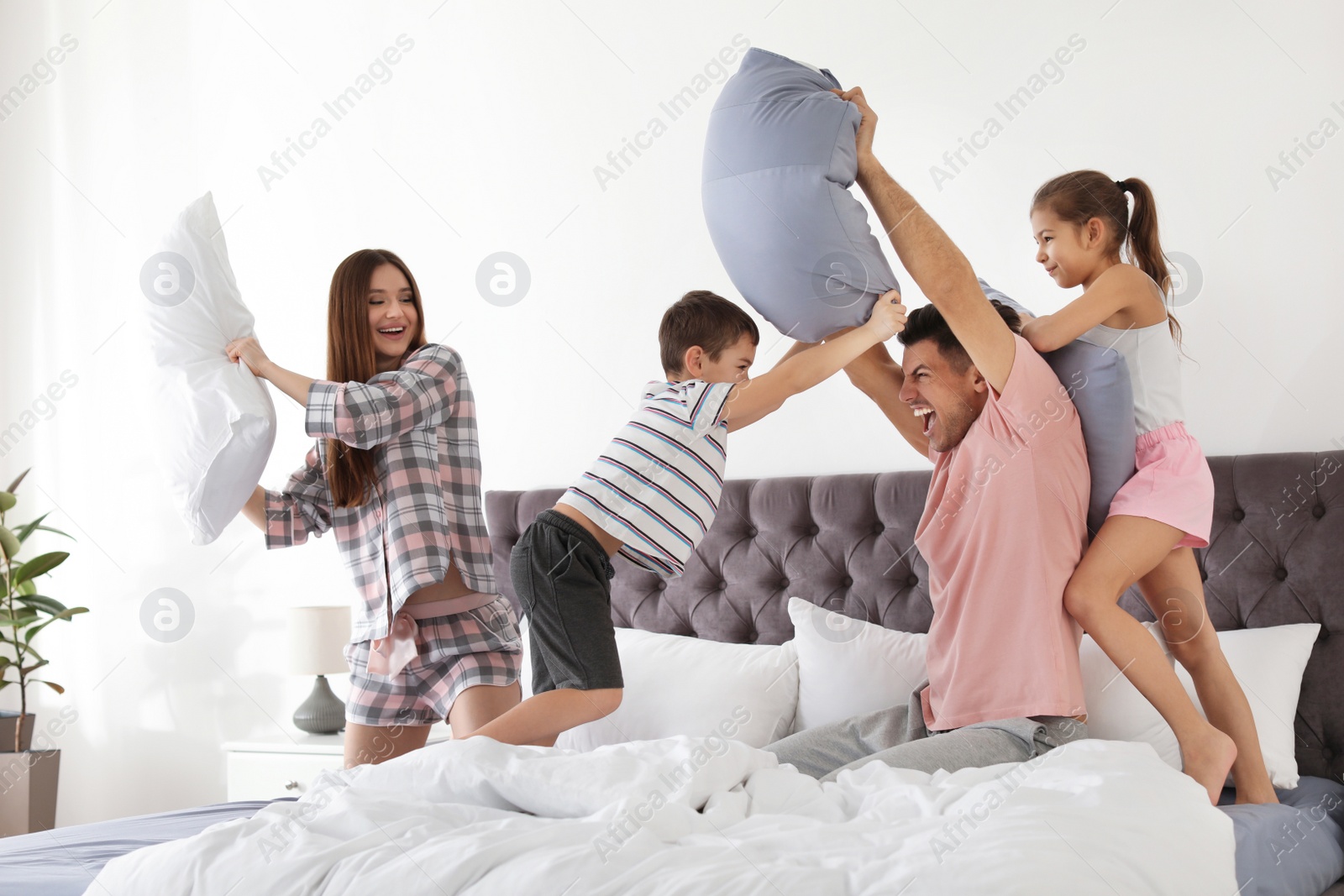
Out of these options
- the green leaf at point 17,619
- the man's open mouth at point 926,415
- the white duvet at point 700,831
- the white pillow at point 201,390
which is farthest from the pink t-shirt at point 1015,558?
the green leaf at point 17,619

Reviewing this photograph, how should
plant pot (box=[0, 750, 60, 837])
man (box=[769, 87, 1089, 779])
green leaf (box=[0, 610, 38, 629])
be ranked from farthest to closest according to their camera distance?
green leaf (box=[0, 610, 38, 629]), plant pot (box=[0, 750, 60, 837]), man (box=[769, 87, 1089, 779])

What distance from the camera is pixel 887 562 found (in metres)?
2.36

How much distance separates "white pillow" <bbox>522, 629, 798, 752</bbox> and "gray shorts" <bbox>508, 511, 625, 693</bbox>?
0.45 meters

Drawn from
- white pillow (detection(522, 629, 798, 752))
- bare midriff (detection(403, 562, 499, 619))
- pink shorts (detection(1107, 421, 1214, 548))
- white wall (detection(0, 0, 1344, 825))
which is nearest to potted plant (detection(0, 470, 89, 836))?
white wall (detection(0, 0, 1344, 825))

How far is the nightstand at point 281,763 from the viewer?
278 centimetres

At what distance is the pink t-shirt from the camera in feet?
5.46

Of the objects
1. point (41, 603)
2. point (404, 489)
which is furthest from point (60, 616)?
point (404, 489)

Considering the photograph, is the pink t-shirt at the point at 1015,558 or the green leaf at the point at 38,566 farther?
the green leaf at the point at 38,566

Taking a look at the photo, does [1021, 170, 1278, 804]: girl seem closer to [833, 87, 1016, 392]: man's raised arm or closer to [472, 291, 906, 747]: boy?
[833, 87, 1016, 392]: man's raised arm


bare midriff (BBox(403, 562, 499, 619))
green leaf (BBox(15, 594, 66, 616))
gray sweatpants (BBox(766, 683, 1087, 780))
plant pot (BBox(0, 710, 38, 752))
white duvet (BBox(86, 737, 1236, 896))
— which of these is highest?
bare midriff (BBox(403, 562, 499, 619))

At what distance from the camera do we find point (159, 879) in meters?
1.13

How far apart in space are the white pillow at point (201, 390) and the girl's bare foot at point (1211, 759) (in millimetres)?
1592

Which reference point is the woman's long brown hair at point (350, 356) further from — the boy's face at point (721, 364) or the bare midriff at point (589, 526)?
the boy's face at point (721, 364)

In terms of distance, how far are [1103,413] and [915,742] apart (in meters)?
0.65
